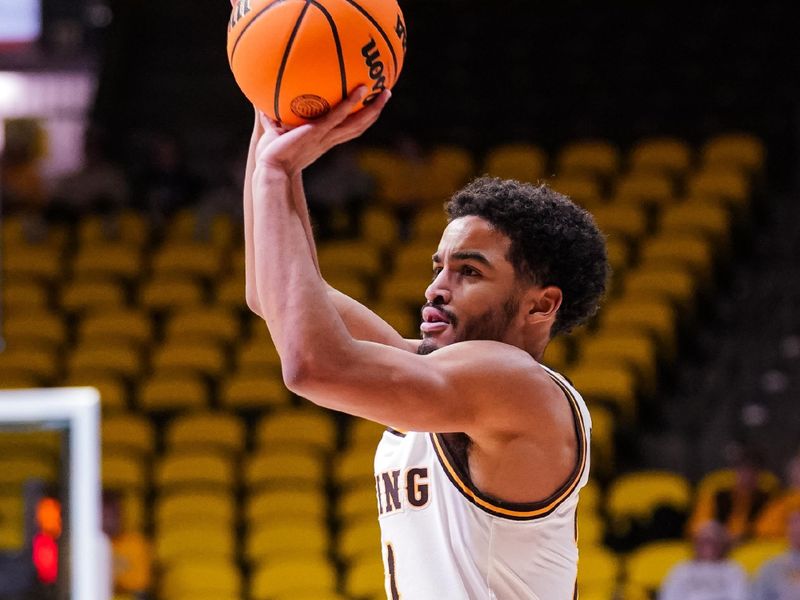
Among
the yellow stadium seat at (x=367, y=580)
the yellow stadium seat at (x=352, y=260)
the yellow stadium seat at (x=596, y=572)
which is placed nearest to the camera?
the yellow stadium seat at (x=596, y=572)

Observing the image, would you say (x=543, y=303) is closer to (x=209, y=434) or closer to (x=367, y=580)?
(x=367, y=580)

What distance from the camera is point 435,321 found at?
279 cm

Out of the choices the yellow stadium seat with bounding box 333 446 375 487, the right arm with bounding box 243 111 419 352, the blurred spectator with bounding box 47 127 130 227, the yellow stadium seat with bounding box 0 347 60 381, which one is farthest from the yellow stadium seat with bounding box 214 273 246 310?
the right arm with bounding box 243 111 419 352

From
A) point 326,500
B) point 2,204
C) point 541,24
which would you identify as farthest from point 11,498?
point 541,24

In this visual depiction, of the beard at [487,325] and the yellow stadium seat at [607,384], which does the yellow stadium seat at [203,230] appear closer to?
the yellow stadium seat at [607,384]

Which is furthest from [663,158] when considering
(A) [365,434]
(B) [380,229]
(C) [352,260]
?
(A) [365,434]

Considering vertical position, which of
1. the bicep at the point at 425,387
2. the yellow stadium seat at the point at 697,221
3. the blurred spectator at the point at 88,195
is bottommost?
the bicep at the point at 425,387

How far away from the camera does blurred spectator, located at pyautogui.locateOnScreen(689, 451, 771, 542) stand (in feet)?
25.3

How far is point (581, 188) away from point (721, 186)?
3.29 ft

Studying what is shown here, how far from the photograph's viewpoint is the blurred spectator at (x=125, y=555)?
7.64 m

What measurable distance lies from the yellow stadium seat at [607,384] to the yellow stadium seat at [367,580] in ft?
5.59

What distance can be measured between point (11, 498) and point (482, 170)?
5467 millimetres

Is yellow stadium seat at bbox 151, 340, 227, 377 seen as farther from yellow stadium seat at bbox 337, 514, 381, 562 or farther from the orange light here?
the orange light

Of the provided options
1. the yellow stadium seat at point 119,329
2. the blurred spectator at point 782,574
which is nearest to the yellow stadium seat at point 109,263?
the yellow stadium seat at point 119,329
